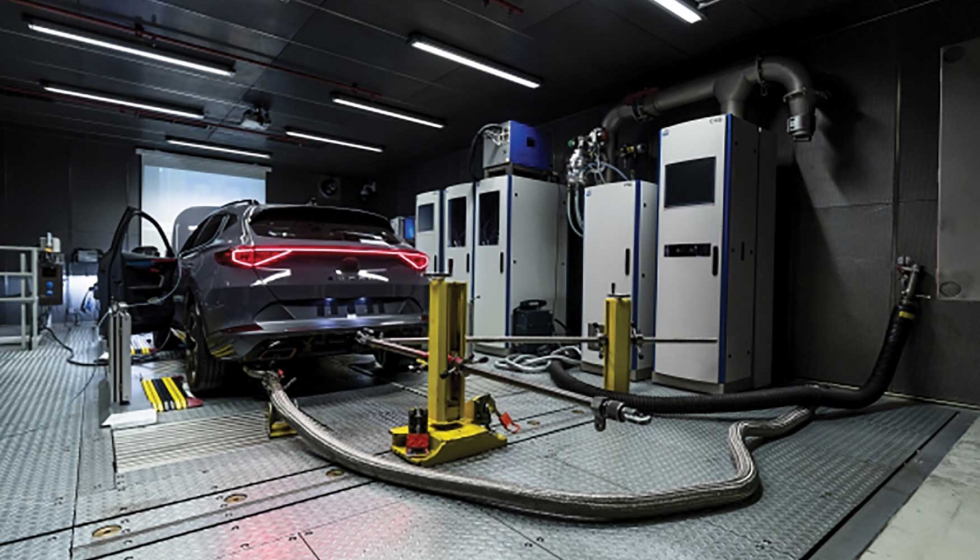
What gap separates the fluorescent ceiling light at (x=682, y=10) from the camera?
3893mm

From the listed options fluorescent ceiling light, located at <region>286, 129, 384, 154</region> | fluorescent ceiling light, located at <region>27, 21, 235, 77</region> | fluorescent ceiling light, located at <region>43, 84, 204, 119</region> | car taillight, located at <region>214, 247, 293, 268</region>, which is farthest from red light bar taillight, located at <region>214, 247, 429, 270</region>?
fluorescent ceiling light, located at <region>286, 129, 384, 154</region>

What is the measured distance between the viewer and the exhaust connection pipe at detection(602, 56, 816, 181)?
4082 mm

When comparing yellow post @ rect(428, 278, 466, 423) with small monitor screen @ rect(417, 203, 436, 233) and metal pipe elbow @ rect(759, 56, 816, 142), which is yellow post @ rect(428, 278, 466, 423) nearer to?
metal pipe elbow @ rect(759, 56, 816, 142)

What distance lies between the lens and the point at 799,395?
3.25 m

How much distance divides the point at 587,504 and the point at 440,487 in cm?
60

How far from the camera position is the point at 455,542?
66.1 inches

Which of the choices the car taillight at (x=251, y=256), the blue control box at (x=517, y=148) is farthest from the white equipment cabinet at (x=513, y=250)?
the car taillight at (x=251, y=256)

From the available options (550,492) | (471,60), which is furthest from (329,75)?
(550,492)

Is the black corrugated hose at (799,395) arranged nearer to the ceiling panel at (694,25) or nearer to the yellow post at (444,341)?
the yellow post at (444,341)

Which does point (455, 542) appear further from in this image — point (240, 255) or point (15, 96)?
point (15, 96)

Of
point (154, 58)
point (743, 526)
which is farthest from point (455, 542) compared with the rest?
point (154, 58)

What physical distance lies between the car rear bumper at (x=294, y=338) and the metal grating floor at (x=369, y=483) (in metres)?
→ 0.39

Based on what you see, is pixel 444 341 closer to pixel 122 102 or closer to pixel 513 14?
pixel 513 14

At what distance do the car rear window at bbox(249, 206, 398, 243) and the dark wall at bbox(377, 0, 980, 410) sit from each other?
3.79 m
